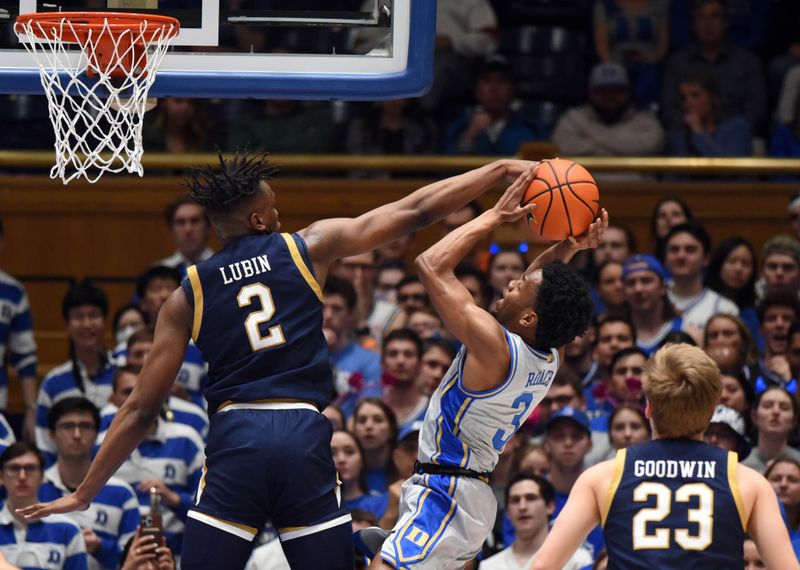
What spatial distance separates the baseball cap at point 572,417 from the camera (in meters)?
7.95

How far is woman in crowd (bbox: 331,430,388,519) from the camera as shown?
7.85 m

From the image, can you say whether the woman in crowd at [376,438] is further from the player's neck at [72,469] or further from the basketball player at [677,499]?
the basketball player at [677,499]

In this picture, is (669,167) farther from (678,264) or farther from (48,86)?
(48,86)

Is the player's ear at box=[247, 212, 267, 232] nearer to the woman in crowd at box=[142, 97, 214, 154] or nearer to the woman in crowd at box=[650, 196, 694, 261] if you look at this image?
the woman in crowd at box=[650, 196, 694, 261]

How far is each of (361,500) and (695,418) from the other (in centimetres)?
346

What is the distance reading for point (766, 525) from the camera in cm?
459

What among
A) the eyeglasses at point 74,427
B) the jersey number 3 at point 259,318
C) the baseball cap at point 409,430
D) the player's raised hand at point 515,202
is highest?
the player's raised hand at point 515,202

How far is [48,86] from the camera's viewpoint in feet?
19.8

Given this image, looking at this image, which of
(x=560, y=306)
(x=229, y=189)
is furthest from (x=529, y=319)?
(x=229, y=189)

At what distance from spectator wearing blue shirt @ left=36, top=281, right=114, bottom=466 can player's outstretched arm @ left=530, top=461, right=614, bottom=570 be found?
4742 millimetres

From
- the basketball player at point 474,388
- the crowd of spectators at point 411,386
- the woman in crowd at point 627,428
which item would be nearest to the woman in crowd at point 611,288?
the crowd of spectators at point 411,386

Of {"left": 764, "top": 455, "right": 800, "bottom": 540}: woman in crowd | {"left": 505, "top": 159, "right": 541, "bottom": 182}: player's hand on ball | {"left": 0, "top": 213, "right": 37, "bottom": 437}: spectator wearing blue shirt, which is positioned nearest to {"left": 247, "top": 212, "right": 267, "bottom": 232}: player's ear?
{"left": 505, "top": 159, "right": 541, "bottom": 182}: player's hand on ball

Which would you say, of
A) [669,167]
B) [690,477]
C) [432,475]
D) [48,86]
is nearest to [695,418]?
[690,477]

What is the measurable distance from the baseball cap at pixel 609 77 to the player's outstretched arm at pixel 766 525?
630 centimetres
